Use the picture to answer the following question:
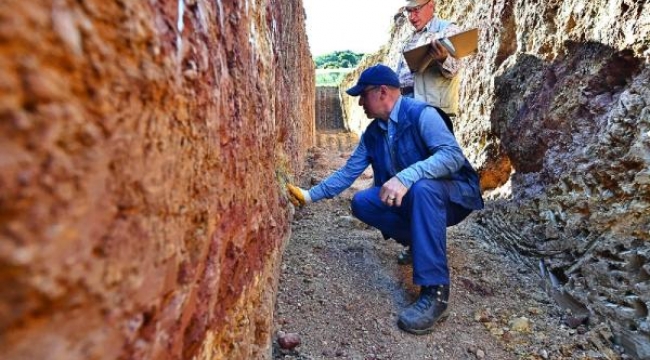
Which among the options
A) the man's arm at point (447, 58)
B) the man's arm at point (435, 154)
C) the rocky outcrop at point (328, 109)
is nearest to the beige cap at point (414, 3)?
the man's arm at point (447, 58)

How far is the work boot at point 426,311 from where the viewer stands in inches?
66.0

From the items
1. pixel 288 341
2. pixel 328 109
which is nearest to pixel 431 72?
pixel 288 341

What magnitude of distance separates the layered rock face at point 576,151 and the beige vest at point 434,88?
0.37m

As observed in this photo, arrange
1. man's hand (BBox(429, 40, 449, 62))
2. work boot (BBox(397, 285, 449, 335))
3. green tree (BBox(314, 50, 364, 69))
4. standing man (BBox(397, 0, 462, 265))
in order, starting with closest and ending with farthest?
1. work boot (BBox(397, 285, 449, 335))
2. man's hand (BBox(429, 40, 449, 62))
3. standing man (BBox(397, 0, 462, 265))
4. green tree (BBox(314, 50, 364, 69))

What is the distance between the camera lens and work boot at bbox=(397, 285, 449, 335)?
5.50 feet

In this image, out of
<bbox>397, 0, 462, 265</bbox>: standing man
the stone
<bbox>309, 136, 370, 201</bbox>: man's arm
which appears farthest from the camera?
<bbox>397, 0, 462, 265</bbox>: standing man

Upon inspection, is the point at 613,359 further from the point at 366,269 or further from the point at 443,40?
the point at 443,40

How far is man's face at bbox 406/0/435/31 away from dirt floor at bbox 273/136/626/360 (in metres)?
1.26

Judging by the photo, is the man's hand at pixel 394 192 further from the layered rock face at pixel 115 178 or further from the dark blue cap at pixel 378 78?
the layered rock face at pixel 115 178

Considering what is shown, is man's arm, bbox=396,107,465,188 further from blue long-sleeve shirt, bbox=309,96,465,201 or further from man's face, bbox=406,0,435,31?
man's face, bbox=406,0,435,31

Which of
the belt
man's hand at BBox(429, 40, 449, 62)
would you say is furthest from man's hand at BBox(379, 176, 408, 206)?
the belt

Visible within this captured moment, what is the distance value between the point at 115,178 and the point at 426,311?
1436 millimetres

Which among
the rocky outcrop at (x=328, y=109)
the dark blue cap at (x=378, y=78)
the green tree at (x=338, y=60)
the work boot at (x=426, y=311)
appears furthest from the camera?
the green tree at (x=338, y=60)

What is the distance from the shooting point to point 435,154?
1.85 meters
